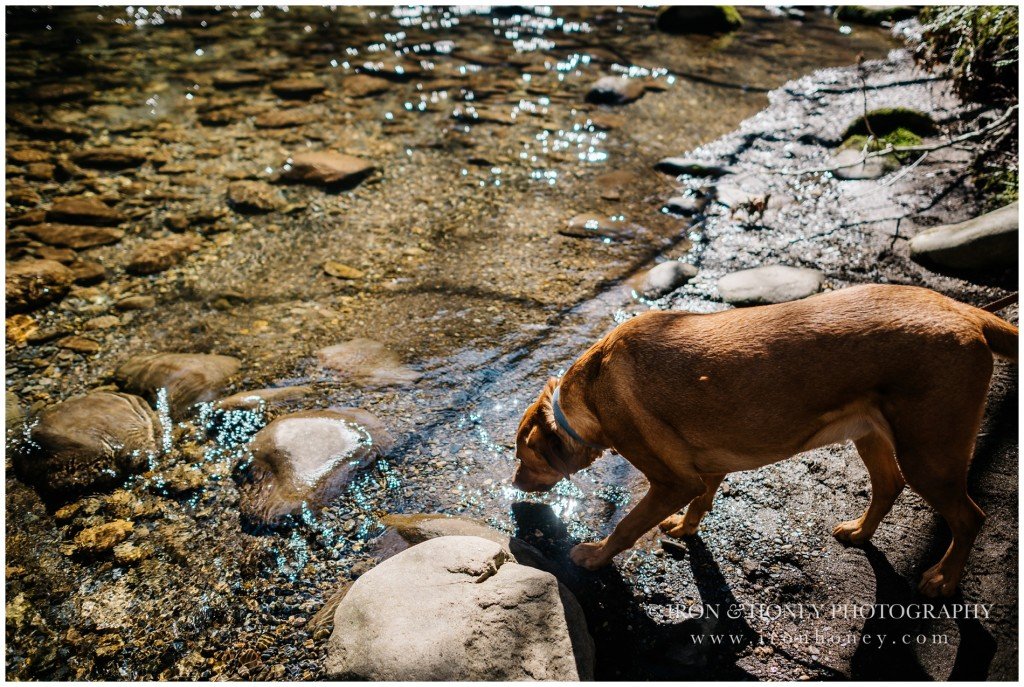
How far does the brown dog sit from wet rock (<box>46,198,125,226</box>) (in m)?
6.04

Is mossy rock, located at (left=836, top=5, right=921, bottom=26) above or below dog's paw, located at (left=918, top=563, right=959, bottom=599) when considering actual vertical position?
above

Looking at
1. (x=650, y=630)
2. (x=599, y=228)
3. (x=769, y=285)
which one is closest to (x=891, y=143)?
(x=769, y=285)

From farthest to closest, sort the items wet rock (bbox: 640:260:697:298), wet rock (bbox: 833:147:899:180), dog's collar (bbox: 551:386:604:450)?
wet rock (bbox: 833:147:899:180) → wet rock (bbox: 640:260:697:298) → dog's collar (bbox: 551:386:604:450)

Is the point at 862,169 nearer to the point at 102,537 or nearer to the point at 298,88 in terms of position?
the point at 102,537

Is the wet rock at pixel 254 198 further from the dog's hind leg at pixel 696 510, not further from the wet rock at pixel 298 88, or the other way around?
the dog's hind leg at pixel 696 510

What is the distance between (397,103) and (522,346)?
6212 millimetres

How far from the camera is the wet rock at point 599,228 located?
6637 mm

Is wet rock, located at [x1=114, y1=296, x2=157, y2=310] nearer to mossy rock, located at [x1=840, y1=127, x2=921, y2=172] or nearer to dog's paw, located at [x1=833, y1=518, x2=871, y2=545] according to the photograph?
dog's paw, located at [x1=833, y1=518, x2=871, y2=545]

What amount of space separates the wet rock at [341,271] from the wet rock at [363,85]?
4841mm

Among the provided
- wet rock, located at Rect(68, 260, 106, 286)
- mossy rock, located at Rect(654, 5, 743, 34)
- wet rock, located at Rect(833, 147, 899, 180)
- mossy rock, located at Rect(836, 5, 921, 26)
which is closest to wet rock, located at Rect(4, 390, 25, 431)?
wet rock, located at Rect(68, 260, 106, 286)

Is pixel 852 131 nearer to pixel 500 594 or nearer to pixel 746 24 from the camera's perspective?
pixel 746 24

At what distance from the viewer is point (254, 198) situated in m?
7.24

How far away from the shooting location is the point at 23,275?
5750 mm

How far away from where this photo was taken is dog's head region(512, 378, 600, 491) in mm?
3500
